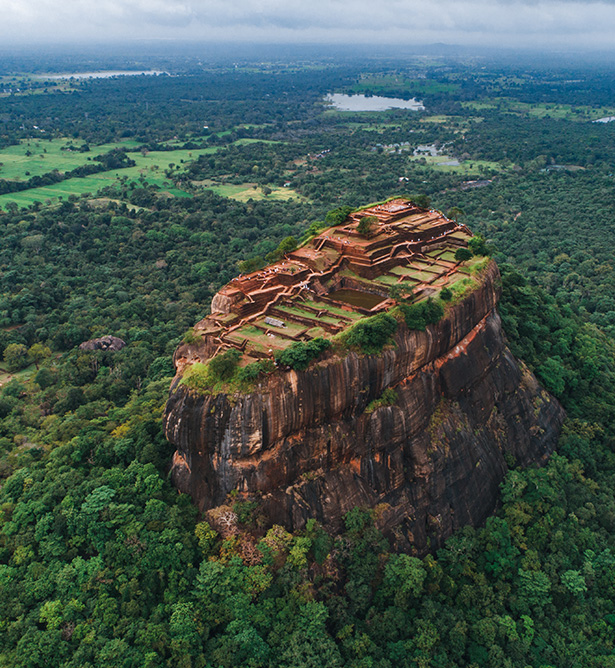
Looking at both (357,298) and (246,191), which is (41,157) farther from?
(357,298)

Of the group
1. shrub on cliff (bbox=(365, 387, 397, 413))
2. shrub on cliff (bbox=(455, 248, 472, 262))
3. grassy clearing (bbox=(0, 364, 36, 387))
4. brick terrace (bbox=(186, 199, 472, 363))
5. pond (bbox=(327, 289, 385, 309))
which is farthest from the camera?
grassy clearing (bbox=(0, 364, 36, 387))

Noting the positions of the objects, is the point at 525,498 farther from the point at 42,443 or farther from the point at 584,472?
the point at 42,443

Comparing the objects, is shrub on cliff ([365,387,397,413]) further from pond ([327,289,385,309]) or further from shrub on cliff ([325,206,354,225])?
shrub on cliff ([325,206,354,225])

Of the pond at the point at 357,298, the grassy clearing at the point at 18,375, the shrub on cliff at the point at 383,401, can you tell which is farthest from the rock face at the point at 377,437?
the grassy clearing at the point at 18,375

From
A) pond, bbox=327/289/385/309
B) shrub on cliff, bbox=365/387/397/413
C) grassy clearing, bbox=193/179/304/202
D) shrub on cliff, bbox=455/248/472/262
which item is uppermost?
shrub on cliff, bbox=455/248/472/262

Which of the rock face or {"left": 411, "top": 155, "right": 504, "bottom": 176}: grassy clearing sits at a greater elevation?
the rock face

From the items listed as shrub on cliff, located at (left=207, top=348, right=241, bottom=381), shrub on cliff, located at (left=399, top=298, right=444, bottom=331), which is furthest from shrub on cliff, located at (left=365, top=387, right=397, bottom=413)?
shrub on cliff, located at (left=207, top=348, right=241, bottom=381)
